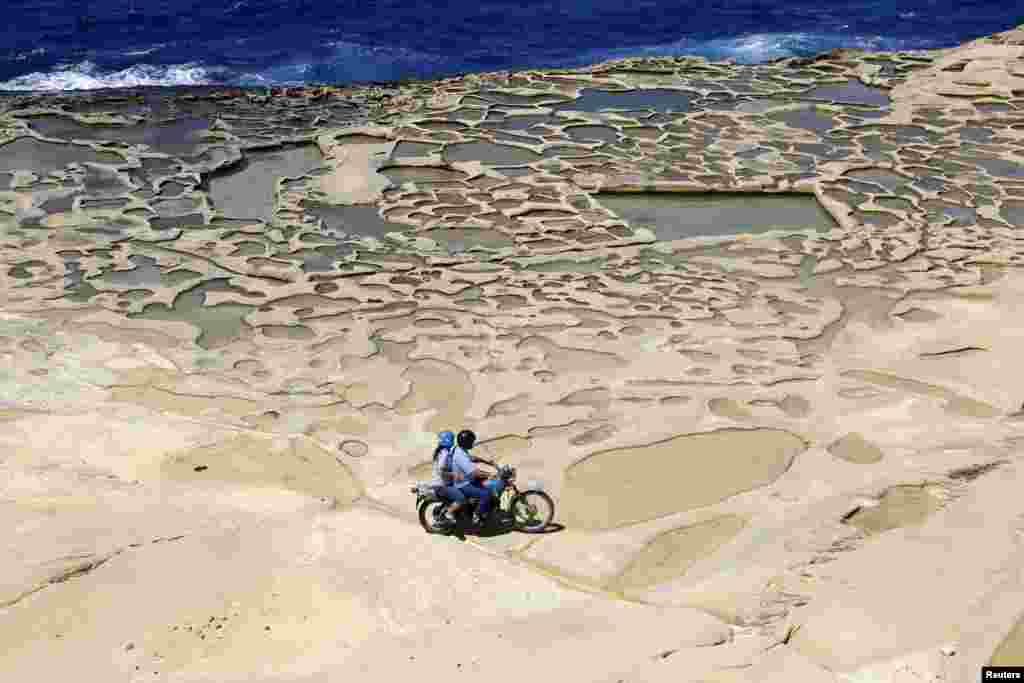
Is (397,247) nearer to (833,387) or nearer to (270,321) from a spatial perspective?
(270,321)

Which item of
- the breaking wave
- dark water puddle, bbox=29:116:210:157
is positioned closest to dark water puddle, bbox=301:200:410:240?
dark water puddle, bbox=29:116:210:157

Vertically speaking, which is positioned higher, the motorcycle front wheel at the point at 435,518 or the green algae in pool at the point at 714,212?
the motorcycle front wheel at the point at 435,518

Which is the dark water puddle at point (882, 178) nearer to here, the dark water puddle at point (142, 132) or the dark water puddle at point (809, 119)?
the dark water puddle at point (809, 119)

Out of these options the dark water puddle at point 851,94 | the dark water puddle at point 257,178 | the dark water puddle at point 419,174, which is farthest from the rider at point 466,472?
the dark water puddle at point 851,94

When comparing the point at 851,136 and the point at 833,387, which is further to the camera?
the point at 851,136

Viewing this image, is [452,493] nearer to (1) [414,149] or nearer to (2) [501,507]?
(2) [501,507]

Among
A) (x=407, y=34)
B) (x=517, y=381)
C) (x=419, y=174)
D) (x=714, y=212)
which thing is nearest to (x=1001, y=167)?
(x=714, y=212)

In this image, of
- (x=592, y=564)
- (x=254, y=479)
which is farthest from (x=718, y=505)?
(x=254, y=479)
